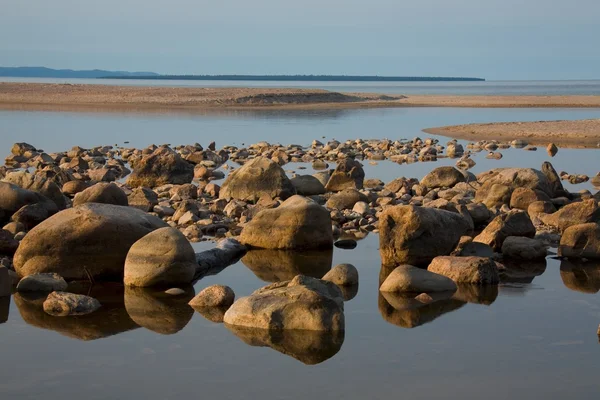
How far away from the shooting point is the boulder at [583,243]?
15617 millimetres

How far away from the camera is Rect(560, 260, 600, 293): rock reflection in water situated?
45.0 feet

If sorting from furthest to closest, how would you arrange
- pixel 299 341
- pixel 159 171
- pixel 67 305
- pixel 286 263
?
1. pixel 159 171
2. pixel 286 263
3. pixel 67 305
4. pixel 299 341

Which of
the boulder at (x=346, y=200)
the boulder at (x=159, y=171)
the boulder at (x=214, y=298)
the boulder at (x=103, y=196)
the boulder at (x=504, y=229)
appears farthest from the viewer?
the boulder at (x=159, y=171)

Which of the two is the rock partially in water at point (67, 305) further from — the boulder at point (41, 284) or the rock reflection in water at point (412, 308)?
the rock reflection in water at point (412, 308)

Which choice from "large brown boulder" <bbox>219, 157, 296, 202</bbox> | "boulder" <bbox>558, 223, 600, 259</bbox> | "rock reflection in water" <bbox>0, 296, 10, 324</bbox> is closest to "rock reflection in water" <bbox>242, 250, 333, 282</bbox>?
"rock reflection in water" <bbox>0, 296, 10, 324</bbox>

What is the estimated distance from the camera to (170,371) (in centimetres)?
979

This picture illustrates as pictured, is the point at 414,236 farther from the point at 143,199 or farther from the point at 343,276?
the point at 143,199

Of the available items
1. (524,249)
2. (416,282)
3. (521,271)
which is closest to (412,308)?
(416,282)

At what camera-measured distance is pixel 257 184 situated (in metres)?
22.0

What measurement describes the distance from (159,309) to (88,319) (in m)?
1.02

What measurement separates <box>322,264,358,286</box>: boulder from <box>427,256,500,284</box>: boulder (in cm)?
136

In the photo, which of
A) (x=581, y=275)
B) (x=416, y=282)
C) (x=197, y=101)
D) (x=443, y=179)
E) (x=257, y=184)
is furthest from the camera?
(x=197, y=101)

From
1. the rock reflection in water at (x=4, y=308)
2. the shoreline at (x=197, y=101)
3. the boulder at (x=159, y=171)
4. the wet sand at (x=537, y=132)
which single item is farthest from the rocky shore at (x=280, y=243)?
the shoreline at (x=197, y=101)

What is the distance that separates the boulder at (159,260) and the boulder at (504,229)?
5.77m
